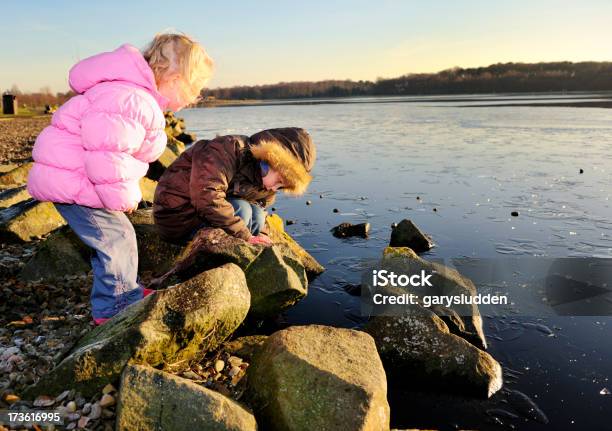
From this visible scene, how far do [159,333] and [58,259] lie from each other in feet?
8.11

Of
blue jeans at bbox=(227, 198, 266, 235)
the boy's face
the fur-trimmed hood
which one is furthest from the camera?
blue jeans at bbox=(227, 198, 266, 235)

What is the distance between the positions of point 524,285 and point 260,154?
345cm

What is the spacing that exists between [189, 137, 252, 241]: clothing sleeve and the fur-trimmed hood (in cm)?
26

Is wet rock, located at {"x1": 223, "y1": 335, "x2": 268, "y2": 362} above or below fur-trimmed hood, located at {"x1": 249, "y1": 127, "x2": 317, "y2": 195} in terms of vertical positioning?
below

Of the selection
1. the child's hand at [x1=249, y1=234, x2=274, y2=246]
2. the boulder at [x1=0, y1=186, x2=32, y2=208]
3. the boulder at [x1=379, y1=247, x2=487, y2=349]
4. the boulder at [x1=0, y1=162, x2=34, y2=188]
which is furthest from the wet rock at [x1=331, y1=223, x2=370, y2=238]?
the boulder at [x1=0, y1=162, x2=34, y2=188]

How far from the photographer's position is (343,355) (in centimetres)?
322

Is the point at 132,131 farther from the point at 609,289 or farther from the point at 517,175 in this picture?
the point at 517,175

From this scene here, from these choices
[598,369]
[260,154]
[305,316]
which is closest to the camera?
[598,369]

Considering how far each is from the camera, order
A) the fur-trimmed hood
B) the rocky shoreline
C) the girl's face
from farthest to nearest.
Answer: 1. the fur-trimmed hood
2. the girl's face
3. the rocky shoreline

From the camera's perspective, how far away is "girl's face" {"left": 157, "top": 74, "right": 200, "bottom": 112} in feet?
12.3

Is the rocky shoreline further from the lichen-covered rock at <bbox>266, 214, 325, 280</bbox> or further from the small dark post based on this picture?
the small dark post

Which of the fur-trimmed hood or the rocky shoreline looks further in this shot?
the fur-trimmed hood

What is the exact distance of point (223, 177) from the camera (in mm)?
4449

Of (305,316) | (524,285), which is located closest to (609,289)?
(524,285)
